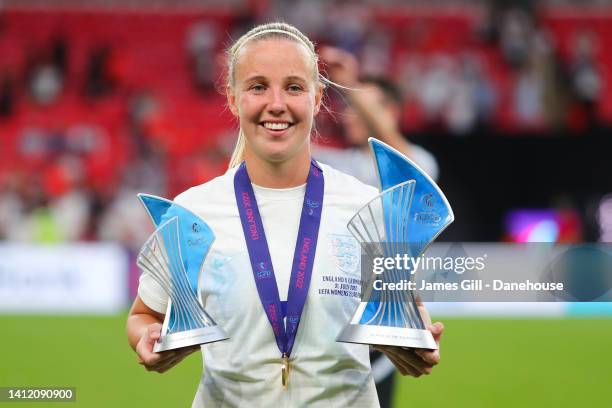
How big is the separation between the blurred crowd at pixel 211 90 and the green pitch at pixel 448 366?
5876 mm

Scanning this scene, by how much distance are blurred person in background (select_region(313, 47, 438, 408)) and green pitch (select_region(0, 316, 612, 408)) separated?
2.29 metres

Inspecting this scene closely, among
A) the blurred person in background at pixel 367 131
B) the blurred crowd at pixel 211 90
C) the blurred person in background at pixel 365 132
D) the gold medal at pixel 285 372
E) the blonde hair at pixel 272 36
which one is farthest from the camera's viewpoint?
the blurred crowd at pixel 211 90

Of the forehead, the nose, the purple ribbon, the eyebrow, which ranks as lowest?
the purple ribbon

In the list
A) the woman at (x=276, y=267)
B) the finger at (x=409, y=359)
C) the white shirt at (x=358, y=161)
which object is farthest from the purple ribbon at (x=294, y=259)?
the white shirt at (x=358, y=161)

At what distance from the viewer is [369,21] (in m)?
17.7

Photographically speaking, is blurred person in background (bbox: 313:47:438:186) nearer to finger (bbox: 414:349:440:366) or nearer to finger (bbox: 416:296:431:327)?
finger (bbox: 416:296:431:327)

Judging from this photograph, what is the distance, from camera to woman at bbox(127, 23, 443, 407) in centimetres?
233

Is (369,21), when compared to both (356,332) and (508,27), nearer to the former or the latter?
(508,27)

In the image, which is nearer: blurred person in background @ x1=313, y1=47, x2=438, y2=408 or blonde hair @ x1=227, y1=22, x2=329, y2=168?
blonde hair @ x1=227, y1=22, x2=329, y2=168

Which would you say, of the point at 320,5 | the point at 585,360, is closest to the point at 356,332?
the point at 585,360

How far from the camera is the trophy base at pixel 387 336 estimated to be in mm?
2166

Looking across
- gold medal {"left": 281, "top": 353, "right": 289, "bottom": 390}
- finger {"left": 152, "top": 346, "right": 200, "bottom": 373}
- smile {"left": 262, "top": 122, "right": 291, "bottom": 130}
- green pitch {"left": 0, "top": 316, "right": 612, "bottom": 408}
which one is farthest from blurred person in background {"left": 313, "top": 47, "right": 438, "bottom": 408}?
green pitch {"left": 0, "top": 316, "right": 612, "bottom": 408}

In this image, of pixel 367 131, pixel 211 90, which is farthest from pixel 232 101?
pixel 211 90

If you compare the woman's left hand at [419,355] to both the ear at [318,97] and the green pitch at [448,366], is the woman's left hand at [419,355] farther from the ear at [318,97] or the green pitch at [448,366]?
the green pitch at [448,366]
